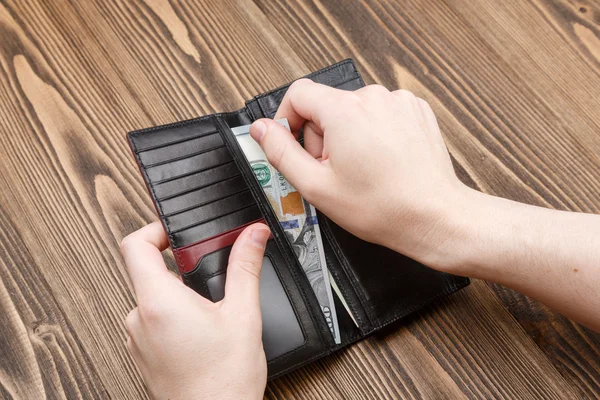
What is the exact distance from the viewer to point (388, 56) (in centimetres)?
109

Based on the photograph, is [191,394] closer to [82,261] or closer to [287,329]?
[287,329]

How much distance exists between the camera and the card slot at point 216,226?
30.3 inches

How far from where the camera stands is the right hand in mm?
727

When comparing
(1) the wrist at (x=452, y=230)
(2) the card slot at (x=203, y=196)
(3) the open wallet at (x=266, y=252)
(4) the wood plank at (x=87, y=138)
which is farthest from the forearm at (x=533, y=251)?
(4) the wood plank at (x=87, y=138)

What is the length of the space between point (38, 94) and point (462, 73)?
0.90 meters

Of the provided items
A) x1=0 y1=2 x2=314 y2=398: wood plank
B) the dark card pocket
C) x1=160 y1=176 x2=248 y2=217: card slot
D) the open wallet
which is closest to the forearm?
the open wallet

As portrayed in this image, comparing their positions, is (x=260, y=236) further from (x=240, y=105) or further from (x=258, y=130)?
(x=240, y=105)

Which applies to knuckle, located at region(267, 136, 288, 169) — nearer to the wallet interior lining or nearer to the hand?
the wallet interior lining

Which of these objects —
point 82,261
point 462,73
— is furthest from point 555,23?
point 82,261

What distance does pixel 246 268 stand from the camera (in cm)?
71

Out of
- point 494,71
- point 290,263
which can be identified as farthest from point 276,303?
point 494,71

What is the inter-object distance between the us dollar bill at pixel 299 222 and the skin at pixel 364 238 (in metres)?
0.05

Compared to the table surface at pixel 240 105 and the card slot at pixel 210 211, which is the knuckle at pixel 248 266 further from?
the table surface at pixel 240 105

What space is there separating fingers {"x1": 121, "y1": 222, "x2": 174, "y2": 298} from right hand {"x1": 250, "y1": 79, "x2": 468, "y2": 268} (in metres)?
0.22
